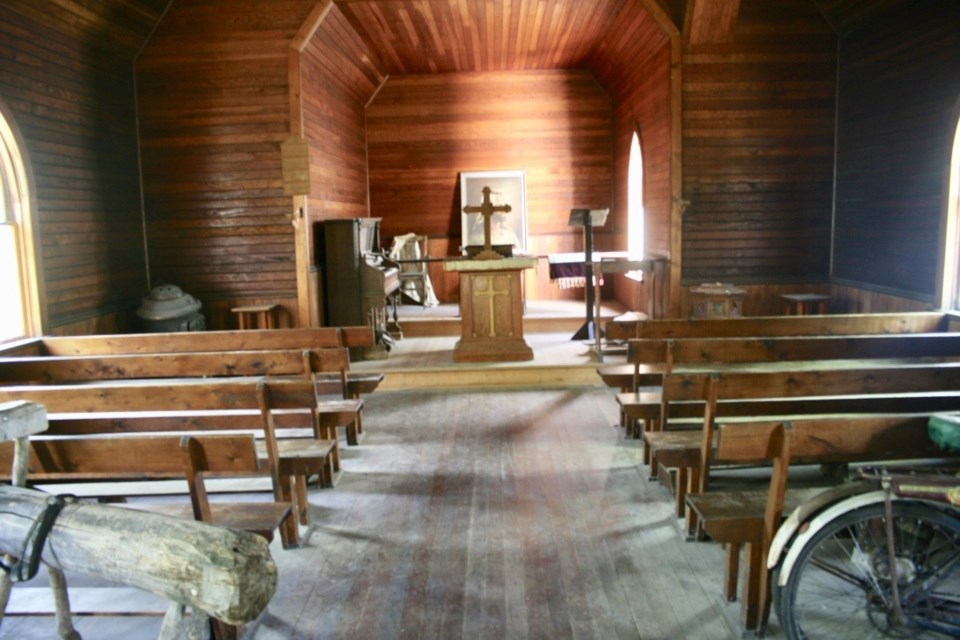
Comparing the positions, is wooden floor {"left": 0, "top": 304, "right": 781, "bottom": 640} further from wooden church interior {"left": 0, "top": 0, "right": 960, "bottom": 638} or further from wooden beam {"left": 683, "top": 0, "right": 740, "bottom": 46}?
wooden beam {"left": 683, "top": 0, "right": 740, "bottom": 46}

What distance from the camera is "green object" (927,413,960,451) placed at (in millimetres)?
2475

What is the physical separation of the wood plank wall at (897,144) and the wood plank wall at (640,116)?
1.85m

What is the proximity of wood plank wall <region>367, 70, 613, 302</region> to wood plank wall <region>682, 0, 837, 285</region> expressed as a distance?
150 inches

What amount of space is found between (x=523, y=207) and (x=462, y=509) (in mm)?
8103

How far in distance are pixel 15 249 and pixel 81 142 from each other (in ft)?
4.73

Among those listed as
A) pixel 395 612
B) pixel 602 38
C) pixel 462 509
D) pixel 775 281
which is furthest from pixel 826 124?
pixel 395 612

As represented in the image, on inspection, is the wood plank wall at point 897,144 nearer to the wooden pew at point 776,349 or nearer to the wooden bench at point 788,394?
the wooden pew at point 776,349

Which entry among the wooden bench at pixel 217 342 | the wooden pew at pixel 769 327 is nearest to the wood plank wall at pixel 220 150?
the wooden bench at pixel 217 342

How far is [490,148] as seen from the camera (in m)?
11.6

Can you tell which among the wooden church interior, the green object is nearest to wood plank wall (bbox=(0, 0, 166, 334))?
the wooden church interior

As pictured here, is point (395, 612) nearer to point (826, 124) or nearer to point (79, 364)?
point (79, 364)

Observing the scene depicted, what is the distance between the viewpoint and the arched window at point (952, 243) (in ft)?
20.1

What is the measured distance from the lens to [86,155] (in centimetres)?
714

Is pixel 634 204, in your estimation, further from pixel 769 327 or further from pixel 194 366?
pixel 194 366
